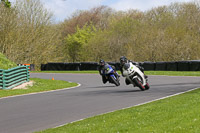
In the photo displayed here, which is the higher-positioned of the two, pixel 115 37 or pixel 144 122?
pixel 115 37

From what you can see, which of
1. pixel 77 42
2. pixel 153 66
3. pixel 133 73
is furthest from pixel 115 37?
pixel 133 73

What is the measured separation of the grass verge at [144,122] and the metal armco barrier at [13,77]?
39.1 feet

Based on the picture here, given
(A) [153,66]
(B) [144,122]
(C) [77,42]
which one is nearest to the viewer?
(B) [144,122]

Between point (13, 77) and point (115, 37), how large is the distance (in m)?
48.8

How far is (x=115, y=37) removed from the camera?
229 ft

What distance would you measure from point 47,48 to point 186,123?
51.6 metres

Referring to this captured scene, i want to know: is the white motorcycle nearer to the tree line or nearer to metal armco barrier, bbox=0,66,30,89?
metal armco barrier, bbox=0,66,30,89

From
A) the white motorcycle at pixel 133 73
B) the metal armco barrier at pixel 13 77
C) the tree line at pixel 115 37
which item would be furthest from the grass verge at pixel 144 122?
the tree line at pixel 115 37

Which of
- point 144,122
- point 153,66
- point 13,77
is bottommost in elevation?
point 144,122

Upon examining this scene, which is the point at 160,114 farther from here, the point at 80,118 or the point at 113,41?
the point at 113,41

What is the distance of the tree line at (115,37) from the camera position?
53.3m

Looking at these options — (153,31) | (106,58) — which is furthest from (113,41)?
(153,31)

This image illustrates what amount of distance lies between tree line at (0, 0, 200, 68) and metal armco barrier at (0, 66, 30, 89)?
29919mm

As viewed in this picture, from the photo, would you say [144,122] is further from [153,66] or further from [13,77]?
[153,66]
